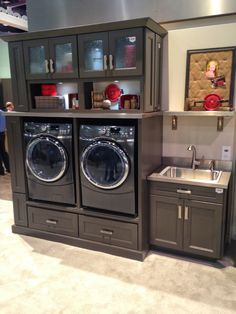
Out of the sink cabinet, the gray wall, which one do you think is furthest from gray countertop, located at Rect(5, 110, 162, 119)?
the gray wall

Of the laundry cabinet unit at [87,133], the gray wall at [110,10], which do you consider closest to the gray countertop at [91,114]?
the laundry cabinet unit at [87,133]

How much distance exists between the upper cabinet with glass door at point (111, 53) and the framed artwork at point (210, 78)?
703mm


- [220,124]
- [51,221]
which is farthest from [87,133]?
[220,124]

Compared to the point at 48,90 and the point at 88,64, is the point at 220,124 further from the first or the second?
the point at 48,90

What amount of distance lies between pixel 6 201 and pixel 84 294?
8.71 feet

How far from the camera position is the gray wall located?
284 cm

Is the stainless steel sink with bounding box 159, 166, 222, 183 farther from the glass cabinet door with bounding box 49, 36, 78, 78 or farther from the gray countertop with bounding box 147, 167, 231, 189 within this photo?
the glass cabinet door with bounding box 49, 36, 78, 78

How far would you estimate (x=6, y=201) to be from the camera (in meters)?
4.53

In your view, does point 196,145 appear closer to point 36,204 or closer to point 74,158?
point 74,158

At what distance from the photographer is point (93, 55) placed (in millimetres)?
2818

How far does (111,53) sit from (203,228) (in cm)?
185

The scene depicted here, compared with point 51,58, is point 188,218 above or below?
below

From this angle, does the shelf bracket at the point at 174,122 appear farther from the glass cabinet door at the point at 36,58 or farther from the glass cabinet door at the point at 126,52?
the glass cabinet door at the point at 36,58

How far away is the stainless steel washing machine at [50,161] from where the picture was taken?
3.02 meters
